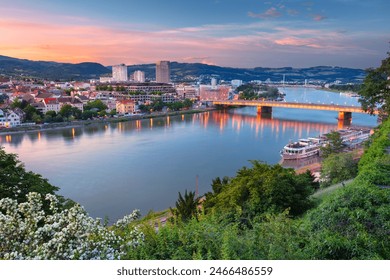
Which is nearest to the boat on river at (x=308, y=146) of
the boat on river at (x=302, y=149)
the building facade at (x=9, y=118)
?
the boat on river at (x=302, y=149)

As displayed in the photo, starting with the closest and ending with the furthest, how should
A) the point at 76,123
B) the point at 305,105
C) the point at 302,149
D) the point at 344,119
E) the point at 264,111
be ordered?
1. the point at 302,149
2. the point at 76,123
3. the point at 344,119
4. the point at 305,105
5. the point at 264,111

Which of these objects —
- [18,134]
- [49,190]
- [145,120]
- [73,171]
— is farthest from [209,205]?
[145,120]

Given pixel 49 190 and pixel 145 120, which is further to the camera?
pixel 145 120

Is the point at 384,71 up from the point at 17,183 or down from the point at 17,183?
up

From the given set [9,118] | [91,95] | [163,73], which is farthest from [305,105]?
[163,73]

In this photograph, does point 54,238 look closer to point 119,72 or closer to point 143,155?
point 143,155

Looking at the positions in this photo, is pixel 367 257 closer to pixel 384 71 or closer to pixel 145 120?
pixel 384 71

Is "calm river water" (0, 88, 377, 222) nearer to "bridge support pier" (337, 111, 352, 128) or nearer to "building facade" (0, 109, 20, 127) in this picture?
"bridge support pier" (337, 111, 352, 128)
